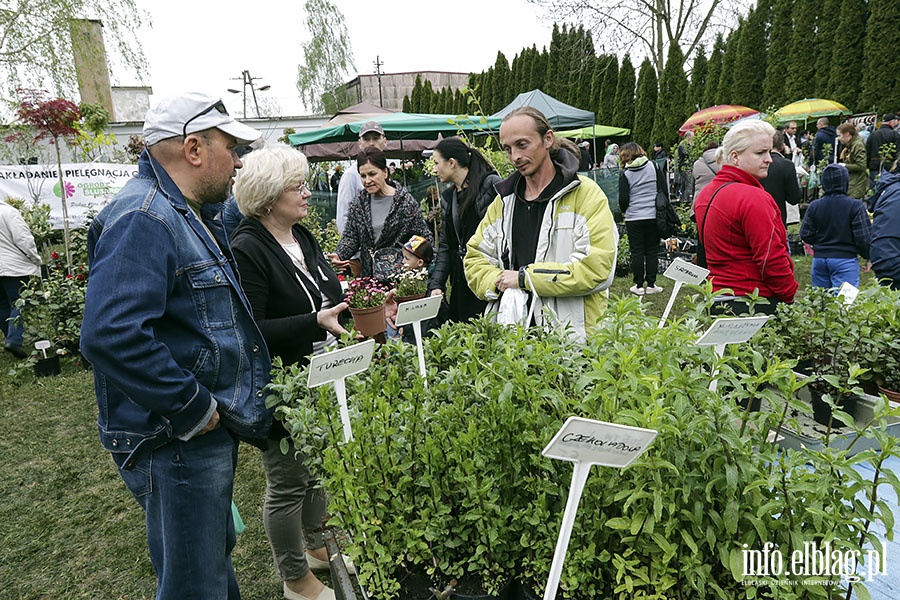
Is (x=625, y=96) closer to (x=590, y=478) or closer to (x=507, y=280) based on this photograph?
(x=507, y=280)

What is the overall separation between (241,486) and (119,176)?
7839 millimetres

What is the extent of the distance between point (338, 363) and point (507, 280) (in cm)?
125

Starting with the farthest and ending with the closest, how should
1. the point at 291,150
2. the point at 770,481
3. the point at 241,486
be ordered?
1. the point at 241,486
2. the point at 291,150
3. the point at 770,481

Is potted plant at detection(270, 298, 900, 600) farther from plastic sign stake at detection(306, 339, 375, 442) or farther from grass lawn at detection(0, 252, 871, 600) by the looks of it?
grass lawn at detection(0, 252, 871, 600)

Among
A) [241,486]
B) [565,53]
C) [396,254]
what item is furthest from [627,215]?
[565,53]

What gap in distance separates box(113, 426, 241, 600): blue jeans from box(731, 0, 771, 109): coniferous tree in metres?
22.0

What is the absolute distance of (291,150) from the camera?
245cm

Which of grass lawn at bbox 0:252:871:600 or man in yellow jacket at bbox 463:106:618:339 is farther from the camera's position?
grass lawn at bbox 0:252:871:600

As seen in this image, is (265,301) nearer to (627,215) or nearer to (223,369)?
(223,369)

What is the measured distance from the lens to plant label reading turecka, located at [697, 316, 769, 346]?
146 cm

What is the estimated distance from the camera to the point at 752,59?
19.3m

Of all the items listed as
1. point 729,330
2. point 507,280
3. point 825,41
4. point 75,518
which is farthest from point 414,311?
point 825,41

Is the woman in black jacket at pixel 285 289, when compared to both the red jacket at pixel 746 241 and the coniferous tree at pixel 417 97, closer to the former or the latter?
the red jacket at pixel 746 241

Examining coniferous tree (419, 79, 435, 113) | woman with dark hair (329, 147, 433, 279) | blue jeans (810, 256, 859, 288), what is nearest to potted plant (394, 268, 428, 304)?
woman with dark hair (329, 147, 433, 279)
